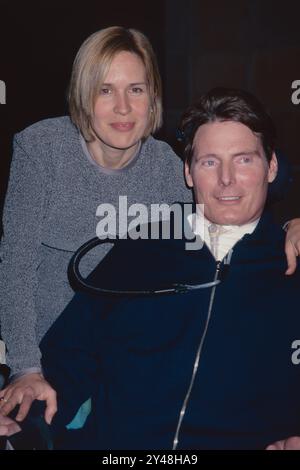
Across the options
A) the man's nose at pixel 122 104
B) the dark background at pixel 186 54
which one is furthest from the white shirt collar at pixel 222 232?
the dark background at pixel 186 54

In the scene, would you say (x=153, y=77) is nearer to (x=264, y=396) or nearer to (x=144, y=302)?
(x=144, y=302)

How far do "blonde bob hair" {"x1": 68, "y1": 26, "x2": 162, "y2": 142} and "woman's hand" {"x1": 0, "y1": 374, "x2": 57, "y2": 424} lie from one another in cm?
82

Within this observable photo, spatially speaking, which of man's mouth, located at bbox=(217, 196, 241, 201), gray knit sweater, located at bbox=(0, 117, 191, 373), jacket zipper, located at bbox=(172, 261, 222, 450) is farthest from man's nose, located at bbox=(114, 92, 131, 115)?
jacket zipper, located at bbox=(172, 261, 222, 450)

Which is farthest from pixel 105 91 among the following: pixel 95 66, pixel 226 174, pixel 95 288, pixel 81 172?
pixel 95 288

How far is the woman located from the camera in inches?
64.8

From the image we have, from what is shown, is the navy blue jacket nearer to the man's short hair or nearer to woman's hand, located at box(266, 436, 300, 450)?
woman's hand, located at box(266, 436, 300, 450)

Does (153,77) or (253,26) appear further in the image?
(253,26)

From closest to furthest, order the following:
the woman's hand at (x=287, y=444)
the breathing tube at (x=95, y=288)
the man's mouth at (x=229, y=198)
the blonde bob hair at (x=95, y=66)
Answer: the woman's hand at (x=287, y=444)
the breathing tube at (x=95, y=288)
the man's mouth at (x=229, y=198)
the blonde bob hair at (x=95, y=66)

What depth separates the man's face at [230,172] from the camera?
149 centimetres

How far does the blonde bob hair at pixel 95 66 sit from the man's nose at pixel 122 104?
0.22 ft

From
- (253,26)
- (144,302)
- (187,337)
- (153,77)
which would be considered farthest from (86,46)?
(253,26)

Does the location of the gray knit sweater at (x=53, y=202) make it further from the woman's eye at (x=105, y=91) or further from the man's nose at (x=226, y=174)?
the man's nose at (x=226, y=174)

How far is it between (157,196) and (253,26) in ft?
5.73

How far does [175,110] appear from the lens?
310 centimetres
